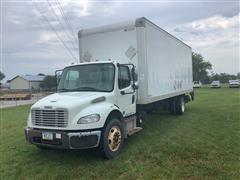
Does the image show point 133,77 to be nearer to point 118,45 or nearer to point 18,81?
point 118,45

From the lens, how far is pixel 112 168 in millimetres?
5770

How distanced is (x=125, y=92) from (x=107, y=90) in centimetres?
73

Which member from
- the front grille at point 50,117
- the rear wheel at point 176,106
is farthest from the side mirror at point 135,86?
the rear wheel at point 176,106

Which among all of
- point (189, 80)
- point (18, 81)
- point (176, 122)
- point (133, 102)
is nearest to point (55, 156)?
point (133, 102)

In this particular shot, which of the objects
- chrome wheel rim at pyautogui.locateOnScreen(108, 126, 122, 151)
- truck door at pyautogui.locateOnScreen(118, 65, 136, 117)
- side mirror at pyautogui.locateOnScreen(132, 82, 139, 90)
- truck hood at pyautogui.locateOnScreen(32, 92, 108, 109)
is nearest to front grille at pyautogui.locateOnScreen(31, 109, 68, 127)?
truck hood at pyautogui.locateOnScreen(32, 92, 108, 109)

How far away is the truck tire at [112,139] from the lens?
6164 mm

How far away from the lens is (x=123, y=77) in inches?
290

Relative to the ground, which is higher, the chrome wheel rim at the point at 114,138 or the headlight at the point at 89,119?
the headlight at the point at 89,119

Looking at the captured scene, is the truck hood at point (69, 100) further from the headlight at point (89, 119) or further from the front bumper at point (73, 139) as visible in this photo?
the front bumper at point (73, 139)

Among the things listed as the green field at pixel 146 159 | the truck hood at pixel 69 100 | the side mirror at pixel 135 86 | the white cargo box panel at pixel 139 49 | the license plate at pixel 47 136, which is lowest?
the green field at pixel 146 159

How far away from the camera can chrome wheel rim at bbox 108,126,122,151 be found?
21.1 ft

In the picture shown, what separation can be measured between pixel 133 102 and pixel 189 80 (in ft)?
26.9

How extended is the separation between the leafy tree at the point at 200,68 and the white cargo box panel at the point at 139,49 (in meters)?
77.3

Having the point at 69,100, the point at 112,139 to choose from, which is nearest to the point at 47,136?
the point at 69,100
